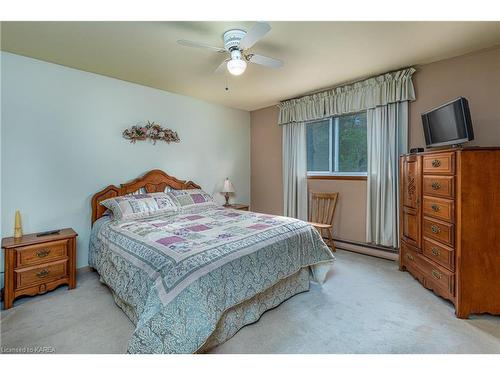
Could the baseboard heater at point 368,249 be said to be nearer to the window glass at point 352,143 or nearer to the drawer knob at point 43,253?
the window glass at point 352,143

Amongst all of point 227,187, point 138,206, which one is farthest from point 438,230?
point 138,206

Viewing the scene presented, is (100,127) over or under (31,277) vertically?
over

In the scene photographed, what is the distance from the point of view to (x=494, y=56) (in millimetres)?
2543

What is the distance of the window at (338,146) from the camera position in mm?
3703

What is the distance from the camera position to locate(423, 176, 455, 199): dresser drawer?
2.13 metres

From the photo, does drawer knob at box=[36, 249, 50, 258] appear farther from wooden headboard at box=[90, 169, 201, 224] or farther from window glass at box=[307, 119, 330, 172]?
window glass at box=[307, 119, 330, 172]

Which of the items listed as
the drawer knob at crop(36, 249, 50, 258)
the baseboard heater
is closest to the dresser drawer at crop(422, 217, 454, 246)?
the baseboard heater

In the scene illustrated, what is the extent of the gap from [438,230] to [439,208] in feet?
0.68

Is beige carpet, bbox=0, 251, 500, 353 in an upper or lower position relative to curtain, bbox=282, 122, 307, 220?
lower

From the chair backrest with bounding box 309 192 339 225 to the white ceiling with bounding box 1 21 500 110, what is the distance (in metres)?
1.73
